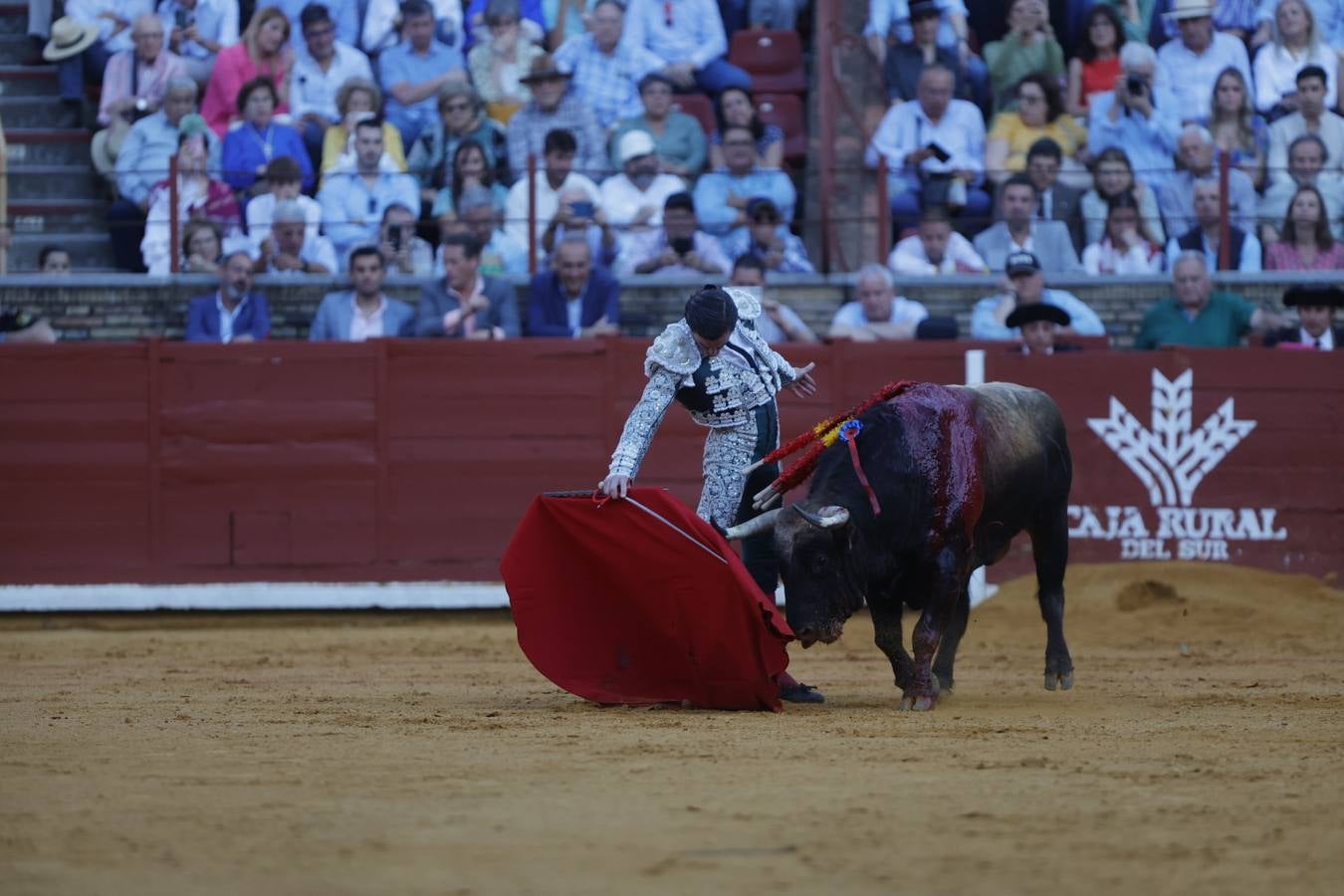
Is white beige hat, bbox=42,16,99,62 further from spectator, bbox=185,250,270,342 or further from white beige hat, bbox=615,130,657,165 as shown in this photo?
white beige hat, bbox=615,130,657,165

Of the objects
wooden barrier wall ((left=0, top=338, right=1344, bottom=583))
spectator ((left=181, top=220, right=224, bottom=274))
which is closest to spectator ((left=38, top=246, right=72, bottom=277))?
spectator ((left=181, top=220, right=224, bottom=274))

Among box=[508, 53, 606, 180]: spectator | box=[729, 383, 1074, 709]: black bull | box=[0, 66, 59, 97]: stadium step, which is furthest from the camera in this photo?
box=[0, 66, 59, 97]: stadium step

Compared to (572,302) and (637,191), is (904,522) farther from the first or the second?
(637,191)

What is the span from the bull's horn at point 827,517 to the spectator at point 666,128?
556 centimetres

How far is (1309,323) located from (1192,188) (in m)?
1.07

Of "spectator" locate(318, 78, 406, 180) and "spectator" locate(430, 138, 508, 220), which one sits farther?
"spectator" locate(318, 78, 406, 180)

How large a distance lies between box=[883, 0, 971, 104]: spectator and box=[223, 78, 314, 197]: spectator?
11.3ft

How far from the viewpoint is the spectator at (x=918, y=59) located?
1168cm

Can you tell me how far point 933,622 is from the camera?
6328 mm

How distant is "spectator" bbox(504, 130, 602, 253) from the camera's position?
36.6 feet

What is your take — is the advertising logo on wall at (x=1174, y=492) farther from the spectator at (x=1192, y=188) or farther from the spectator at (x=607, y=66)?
the spectator at (x=607, y=66)

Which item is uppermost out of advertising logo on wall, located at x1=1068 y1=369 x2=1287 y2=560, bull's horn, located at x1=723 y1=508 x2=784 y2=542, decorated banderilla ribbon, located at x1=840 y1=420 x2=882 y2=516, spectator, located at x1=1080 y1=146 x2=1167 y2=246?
spectator, located at x1=1080 y1=146 x2=1167 y2=246

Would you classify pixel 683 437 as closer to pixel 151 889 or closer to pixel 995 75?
pixel 995 75

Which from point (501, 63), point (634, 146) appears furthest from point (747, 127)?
point (501, 63)
